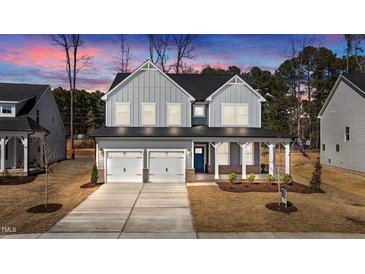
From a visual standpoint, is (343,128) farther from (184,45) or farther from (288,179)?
(184,45)

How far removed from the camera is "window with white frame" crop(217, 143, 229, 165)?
1659 centimetres

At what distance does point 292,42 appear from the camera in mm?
8922

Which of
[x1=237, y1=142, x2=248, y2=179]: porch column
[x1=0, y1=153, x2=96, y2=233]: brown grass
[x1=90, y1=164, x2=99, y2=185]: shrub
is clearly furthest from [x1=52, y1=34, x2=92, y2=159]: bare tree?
[x1=237, y1=142, x2=248, y2=179]: porch column

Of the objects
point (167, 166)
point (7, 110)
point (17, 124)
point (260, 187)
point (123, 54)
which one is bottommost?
point (260, 187)

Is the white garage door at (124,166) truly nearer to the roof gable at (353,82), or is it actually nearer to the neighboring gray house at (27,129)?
the neighboring gray house at (27,129)

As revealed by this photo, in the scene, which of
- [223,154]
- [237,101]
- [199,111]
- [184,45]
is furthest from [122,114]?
[184,45]

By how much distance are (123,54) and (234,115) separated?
8.54 meters

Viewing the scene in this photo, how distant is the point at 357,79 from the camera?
10.3 m

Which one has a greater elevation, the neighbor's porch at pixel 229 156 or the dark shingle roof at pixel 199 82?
the dark shingle roof at pixel 199 82

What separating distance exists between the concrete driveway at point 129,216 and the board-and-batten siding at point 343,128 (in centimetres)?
589

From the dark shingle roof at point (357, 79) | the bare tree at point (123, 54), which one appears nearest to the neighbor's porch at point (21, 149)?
the bare tree at point (123, 54)

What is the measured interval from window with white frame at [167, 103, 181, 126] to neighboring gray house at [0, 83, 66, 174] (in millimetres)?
5685

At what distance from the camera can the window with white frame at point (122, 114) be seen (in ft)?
51.7
